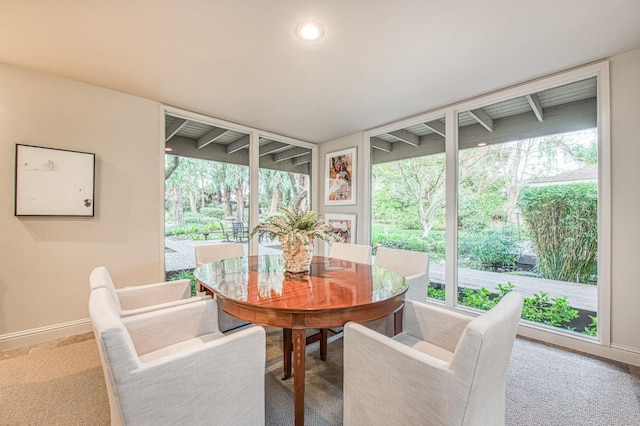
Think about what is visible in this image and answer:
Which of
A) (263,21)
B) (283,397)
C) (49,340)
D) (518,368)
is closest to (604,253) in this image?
(518,368)

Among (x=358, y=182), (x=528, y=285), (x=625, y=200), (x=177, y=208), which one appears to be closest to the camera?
(x=625, y=200)

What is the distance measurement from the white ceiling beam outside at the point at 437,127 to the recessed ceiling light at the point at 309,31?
2.16 m

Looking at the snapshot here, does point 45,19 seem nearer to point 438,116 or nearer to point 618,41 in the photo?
point 438,116

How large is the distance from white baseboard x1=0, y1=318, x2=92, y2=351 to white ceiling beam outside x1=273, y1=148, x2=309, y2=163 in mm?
3258

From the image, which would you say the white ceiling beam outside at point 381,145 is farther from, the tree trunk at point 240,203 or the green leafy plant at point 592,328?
the green leafy plant at point 592,328

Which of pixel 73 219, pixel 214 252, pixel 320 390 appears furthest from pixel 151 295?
pixel 73 219

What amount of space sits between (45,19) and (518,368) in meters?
Result: 4.42

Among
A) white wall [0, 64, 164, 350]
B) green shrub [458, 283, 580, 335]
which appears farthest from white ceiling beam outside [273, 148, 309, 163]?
green shrub [458, 283, 580, 335]

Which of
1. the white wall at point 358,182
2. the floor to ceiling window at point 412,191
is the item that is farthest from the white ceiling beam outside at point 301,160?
the floor to ceiling window at point 412,191

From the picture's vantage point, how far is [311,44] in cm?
208

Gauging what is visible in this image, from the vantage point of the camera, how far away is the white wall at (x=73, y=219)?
240 centimetres

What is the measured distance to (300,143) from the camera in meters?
4.84

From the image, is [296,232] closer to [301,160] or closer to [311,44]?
[311,44]

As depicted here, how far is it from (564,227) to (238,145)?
4168 millimetres
